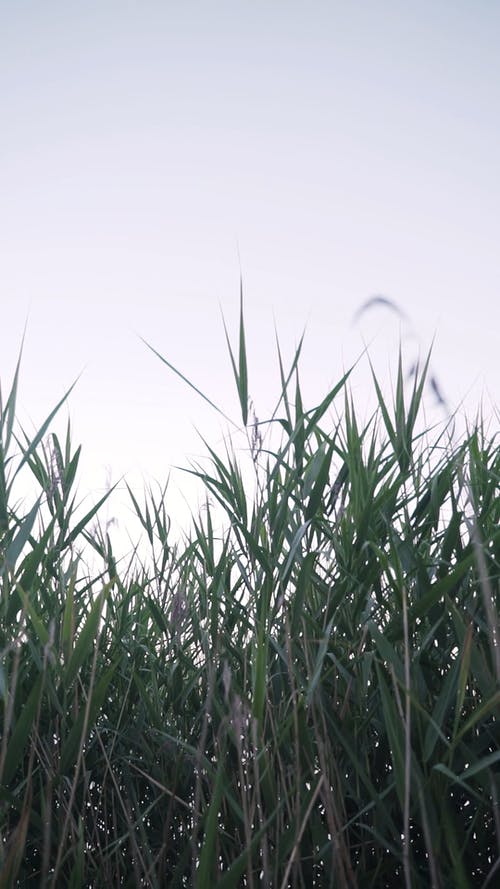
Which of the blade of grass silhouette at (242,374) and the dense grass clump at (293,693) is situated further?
the blade of grass silhouette at (242,374)

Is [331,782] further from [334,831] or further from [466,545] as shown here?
[466,545]

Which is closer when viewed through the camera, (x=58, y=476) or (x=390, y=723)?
(x=390, y=723)

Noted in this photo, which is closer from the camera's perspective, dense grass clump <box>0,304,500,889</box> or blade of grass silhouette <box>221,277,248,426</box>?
dense grass clump <box>0,304,500,889</box>

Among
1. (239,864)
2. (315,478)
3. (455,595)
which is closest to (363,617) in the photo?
(455,595)

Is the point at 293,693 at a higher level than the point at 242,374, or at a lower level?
lower

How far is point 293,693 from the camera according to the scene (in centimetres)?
118

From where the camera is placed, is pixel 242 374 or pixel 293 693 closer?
pixel 293 693

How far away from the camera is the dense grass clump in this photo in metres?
1.26

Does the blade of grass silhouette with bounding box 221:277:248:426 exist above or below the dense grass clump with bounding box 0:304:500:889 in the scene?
above

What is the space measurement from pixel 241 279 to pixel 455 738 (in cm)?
101

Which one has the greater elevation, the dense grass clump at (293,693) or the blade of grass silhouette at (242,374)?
the blade of grass silhouette at (242,374)

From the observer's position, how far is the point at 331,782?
1.38 metres

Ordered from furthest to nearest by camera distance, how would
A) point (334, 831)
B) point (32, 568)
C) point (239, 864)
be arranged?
point (32, 568) → point (334, 831) → point (239, 864)

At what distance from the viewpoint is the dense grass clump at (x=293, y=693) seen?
1.26 m
